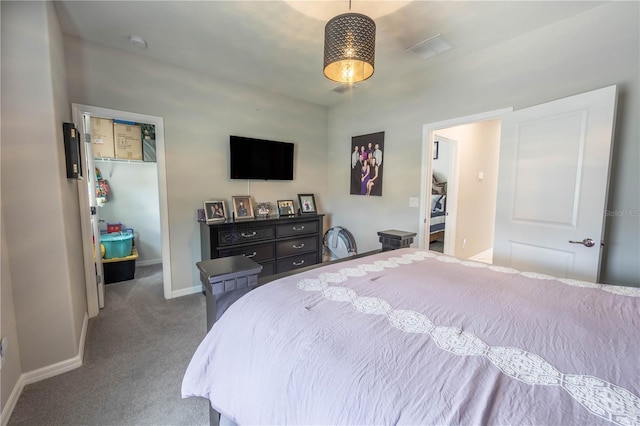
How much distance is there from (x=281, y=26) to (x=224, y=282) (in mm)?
2123

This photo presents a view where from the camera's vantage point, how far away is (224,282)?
1.19 metres

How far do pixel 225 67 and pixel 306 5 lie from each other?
140cm

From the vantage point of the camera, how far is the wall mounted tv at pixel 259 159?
3.40 meters

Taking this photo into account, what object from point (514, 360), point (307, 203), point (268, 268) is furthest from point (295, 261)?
point (514, 360)

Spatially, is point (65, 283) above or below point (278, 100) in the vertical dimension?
below

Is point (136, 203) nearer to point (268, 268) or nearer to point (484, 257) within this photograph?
point (268, 268)

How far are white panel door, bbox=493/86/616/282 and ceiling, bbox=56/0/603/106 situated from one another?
739 millimetres

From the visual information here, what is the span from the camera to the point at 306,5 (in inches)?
77.0

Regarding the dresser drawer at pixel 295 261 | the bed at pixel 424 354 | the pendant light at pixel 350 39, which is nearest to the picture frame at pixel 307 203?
the dresser drawer at pixel 295 261

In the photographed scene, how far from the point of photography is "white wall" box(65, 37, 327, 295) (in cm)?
259

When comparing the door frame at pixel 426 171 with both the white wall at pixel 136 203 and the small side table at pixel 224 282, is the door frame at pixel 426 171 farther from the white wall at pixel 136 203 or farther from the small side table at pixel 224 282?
the white wall at pixel 136 203

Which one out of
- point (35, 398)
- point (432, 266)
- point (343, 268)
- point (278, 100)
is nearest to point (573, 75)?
point (432, 266)

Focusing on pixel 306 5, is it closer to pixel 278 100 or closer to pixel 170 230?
pixel 278 100

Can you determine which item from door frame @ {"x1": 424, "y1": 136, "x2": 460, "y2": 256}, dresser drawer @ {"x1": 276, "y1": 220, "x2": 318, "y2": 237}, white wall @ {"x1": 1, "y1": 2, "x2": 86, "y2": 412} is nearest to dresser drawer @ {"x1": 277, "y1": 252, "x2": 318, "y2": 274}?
dresser drawer @ {"x1": 276, "y1": 220, "x2": 318, "y2": 237}
